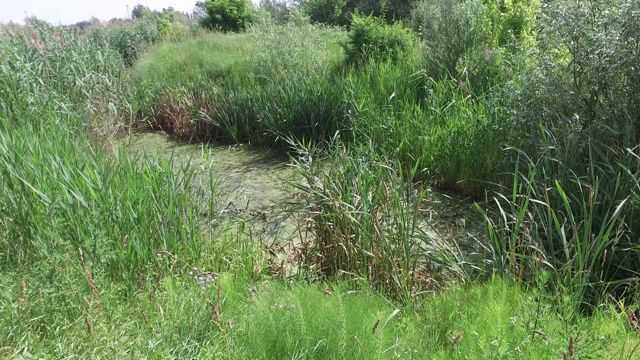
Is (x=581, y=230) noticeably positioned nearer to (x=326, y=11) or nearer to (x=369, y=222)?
(x=369, y=222)

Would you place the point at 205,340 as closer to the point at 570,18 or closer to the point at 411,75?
the point at 570,18

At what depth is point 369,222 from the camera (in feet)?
10.8

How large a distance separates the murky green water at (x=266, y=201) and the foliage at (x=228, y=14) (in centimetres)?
872

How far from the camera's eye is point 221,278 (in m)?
2.90

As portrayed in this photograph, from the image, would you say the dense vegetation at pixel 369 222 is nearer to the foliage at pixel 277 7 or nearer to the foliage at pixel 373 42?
the foliage at pixel 373 42

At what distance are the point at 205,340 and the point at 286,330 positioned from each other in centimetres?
37

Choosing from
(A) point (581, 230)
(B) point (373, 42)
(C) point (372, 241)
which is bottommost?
(C) point (372, 241)

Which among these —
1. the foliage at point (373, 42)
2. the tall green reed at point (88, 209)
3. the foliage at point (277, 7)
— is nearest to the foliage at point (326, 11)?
the foliage at point (277, 7)

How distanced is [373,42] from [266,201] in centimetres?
390

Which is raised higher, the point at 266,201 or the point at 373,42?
the point at 373,42

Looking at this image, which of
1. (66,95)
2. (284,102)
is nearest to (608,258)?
(284,102)

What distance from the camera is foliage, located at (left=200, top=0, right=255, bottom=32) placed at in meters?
15.3

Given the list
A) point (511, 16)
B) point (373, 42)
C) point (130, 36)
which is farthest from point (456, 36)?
point (130, 36)

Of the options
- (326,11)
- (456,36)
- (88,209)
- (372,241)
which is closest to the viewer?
(88,209)
